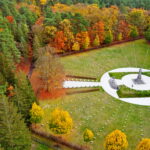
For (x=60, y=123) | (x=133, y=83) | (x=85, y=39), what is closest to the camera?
(x=60, y=123)

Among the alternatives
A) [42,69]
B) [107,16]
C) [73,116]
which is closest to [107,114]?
[73,116]

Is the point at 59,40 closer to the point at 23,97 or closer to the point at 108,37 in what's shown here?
the point at 108,37

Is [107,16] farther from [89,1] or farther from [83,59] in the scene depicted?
[89,1]

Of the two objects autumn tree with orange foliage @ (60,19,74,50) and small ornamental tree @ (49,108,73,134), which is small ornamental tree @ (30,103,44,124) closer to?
small ornamental tree @ (49,108,73,134)

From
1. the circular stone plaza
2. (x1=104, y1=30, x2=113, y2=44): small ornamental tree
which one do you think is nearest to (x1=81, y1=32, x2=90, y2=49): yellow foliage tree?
(x1=104, y1=30, x2=113, y2=44): small ornamental tree

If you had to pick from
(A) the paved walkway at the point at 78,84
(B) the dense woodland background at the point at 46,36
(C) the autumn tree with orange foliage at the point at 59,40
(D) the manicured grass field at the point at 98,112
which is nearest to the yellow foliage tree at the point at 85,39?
(B) the dense woodland background at the point at 46,36

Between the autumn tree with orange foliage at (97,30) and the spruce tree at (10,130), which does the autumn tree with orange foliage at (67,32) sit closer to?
the autumn tree with orange foliage at (97,30)

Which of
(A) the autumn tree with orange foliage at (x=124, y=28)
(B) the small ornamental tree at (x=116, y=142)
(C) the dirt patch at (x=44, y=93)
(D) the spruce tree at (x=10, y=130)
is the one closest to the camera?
(D) the spruce tree at (x=10, y=130)

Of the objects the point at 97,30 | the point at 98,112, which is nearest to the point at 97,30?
the point at 97,30

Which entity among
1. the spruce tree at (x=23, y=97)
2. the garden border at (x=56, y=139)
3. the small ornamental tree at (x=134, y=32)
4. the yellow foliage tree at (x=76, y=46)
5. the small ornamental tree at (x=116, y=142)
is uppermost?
the small ornamental tree at (x=134, y=32)
